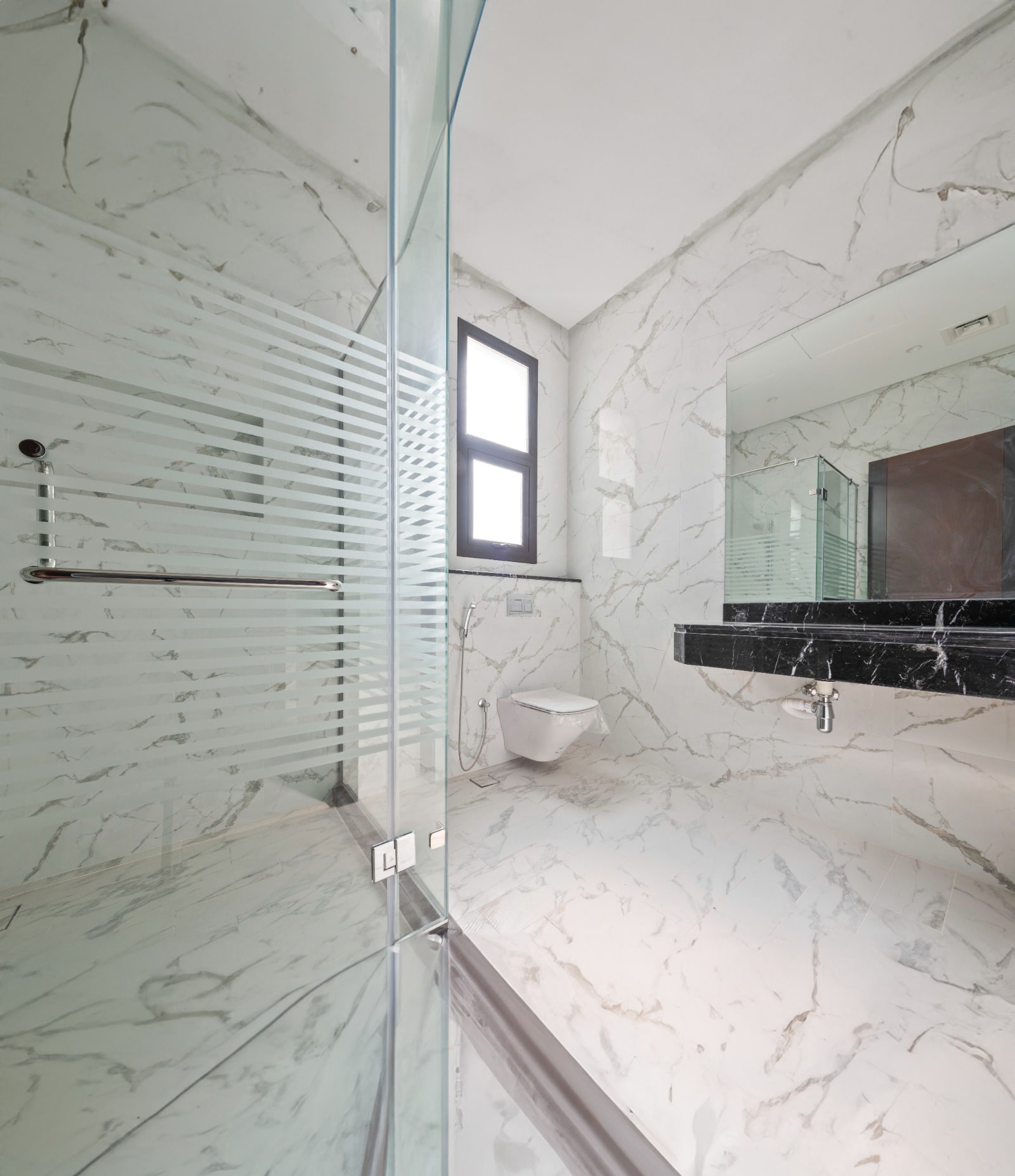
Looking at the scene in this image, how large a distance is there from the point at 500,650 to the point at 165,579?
1.67 m

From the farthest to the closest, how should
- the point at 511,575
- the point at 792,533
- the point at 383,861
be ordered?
the point at 511,575 → the point at 792,533 → the point at 383,861

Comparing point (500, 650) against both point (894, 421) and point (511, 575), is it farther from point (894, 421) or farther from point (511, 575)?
point (894, 421)

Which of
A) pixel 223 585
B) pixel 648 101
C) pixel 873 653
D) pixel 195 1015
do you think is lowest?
pixel 195 1015

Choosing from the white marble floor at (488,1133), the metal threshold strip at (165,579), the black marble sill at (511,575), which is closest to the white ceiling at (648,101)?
the black marble sill at (511,575)

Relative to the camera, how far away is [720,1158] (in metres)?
0.67

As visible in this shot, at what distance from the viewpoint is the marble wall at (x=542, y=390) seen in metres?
2.29

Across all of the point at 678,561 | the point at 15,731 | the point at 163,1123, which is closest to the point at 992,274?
the point at 678,561

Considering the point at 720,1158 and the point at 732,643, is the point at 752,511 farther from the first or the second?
the point at 720,1158

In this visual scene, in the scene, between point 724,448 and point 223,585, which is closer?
point 223,585

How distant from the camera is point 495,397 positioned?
2432 mm

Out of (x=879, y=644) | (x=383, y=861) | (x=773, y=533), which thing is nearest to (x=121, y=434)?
(x=383, y=861)

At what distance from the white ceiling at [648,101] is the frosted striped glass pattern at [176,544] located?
1436 millimetres

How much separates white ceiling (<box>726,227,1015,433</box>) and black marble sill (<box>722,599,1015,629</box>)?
0.75 m

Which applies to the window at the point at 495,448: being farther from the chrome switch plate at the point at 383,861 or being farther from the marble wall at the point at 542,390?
the chrome switch plate at the point at 383,861
